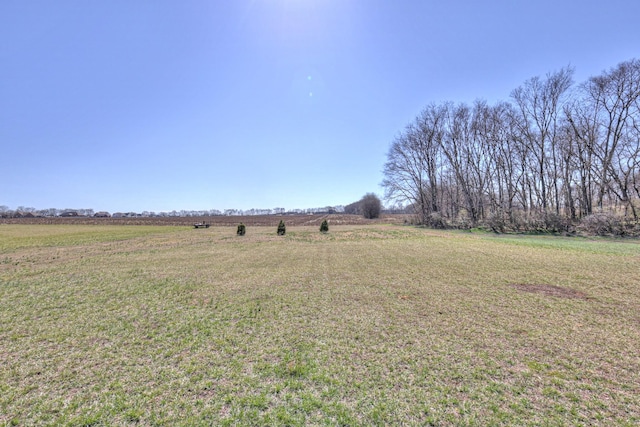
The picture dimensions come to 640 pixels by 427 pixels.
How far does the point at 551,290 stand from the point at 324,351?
6569 mm

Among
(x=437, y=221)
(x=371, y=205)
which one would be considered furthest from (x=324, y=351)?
(x=371, y=205)

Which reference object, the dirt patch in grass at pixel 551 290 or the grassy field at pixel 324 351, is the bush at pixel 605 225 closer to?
the grassy field at pixel 324 351

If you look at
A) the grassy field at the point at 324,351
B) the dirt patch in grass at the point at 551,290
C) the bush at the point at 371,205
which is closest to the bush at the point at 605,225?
the grassy field at the point at 324,351

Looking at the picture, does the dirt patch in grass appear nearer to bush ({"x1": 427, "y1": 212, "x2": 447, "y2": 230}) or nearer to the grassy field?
the grassy field

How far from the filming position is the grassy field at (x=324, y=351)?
2.46 metres

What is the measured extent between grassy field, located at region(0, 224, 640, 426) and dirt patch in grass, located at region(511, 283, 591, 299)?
7 centimetres

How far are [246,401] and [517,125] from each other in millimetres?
35568

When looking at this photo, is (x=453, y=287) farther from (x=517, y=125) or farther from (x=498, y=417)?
(x=517, y=125)

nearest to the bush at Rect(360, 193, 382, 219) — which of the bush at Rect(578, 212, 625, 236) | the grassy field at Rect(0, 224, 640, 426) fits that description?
the bush at Rect(578, 212, 625, 236)

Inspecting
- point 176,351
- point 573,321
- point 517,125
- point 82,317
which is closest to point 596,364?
point 573,321

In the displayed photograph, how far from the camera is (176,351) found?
3.61 m

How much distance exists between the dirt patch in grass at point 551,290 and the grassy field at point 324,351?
7 cm

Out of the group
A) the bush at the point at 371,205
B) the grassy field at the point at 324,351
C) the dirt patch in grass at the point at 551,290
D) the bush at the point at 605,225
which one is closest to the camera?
the grassy field at the point at 324,351

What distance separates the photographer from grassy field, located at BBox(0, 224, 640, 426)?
96.9 inches
